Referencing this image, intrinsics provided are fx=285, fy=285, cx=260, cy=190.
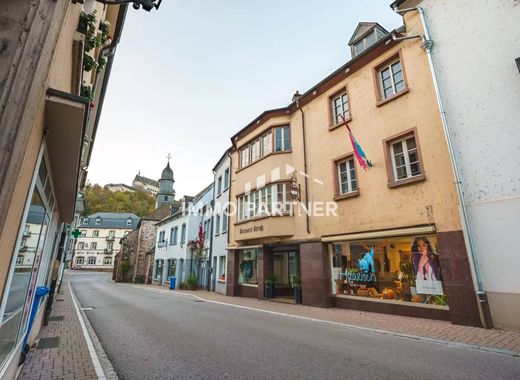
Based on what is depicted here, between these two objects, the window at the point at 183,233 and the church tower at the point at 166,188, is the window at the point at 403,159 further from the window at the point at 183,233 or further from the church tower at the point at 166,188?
the church tower at the point at 166,188

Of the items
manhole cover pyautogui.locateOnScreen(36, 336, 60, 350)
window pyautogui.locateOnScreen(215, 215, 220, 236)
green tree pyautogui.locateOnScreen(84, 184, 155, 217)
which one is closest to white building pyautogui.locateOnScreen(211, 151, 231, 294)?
window pyautogui.locateOnScreen(215, 215, 220, 236)

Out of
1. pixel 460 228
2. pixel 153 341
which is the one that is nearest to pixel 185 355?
pixel 153 341

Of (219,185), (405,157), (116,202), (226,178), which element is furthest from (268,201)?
(116,202)

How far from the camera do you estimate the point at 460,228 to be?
8555 mm

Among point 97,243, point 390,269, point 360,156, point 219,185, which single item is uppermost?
point 97,243

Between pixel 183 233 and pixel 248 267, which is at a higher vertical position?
pixel 183 233

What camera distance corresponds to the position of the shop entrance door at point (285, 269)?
53.4 feet

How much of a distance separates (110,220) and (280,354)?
8325cm

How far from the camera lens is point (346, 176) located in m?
12.7

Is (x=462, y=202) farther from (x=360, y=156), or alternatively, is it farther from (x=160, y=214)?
(x=160, y=214)

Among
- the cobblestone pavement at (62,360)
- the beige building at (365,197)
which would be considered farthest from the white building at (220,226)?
the cobblestone pavement at (62,360)

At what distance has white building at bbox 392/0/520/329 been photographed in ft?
25.0

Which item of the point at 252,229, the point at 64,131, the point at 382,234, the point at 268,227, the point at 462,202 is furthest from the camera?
the point at 252,229

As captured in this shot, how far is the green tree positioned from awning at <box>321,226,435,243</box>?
267 ft
